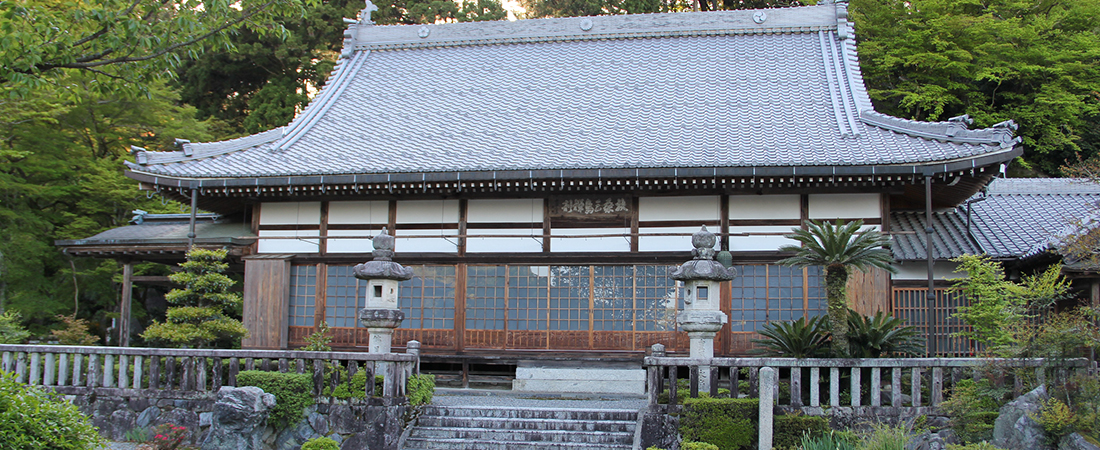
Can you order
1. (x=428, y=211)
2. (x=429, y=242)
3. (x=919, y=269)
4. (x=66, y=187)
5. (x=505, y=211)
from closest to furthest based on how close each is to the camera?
1. (x=919, y=269)
2. (x=505, y=211)
3. (x=429, y=242)
4. (x=428, y=211)
5. (x=66, y=187)

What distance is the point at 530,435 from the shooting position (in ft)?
36.7

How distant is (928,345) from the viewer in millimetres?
13844

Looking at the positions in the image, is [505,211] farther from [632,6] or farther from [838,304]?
[632,6]

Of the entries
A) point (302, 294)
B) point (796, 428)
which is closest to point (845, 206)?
point (796, 428)

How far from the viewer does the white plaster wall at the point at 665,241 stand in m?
15.7

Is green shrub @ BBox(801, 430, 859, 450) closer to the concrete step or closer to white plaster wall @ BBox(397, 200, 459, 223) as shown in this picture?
the concrete step

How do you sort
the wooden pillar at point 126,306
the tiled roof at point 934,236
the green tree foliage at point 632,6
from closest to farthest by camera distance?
the tiled roof at point 934,236, the wooden pillar at point 126,306, the green tree foliage at point 632,6

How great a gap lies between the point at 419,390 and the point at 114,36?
6.46 meters

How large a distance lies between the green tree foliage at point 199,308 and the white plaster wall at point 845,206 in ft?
37.2

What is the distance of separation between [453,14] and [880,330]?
76.9 feet

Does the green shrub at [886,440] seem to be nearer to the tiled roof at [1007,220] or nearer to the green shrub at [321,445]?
the tiled roof at [1007,220]

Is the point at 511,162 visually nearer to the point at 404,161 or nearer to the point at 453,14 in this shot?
the point at 404,161

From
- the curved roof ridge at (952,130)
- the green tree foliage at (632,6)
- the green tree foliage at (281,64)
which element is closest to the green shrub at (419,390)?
the curved roof ridge at (952,130)

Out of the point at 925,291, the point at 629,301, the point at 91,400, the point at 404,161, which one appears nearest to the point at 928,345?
the point at 925,291
